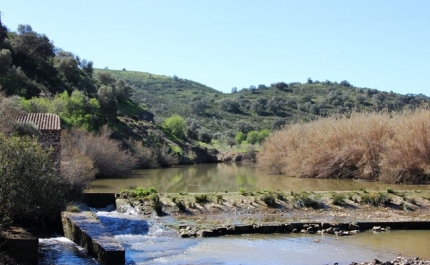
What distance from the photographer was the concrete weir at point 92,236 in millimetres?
14336

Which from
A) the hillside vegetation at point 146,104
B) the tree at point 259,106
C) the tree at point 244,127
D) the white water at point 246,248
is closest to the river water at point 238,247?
the white water at point 246,248

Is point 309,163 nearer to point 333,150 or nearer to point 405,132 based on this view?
point 333,150

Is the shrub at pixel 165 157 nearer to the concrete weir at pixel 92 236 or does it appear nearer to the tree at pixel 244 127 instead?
the tree at pixel 244 127

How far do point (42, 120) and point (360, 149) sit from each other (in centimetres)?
2483

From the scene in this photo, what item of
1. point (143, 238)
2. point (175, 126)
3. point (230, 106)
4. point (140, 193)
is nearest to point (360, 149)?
point (140, 193)

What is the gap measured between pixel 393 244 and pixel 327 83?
12369 cm

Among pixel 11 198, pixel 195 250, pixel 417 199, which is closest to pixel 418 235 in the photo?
pixel 417 199

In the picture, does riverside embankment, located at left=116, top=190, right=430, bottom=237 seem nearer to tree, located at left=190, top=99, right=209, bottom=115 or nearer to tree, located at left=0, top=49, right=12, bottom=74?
tree, located at left=0, top=49, right=12, bottom=74

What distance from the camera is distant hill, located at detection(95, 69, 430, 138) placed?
331 feet

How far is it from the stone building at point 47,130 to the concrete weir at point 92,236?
530 cm

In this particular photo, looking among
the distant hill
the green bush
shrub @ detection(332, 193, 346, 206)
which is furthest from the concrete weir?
the distant hill

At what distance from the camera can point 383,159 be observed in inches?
1559

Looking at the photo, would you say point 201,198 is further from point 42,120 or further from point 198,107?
point 198,107

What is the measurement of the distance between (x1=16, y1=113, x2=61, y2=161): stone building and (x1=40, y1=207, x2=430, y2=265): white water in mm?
5694
